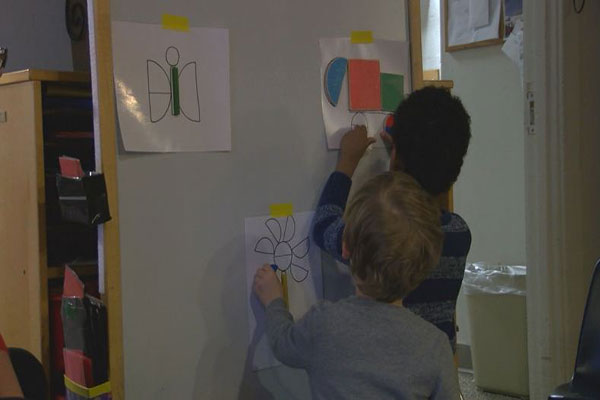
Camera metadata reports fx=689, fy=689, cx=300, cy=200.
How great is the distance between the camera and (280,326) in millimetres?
1267

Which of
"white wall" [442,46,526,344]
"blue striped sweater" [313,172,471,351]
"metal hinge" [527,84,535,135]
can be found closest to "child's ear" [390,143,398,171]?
"blue striped sweater" [313,172,471,351]

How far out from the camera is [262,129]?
1442 millimetres

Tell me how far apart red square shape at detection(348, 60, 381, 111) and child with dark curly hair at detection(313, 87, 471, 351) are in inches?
5.0

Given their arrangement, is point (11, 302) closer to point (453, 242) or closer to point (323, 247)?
point (323, 247)

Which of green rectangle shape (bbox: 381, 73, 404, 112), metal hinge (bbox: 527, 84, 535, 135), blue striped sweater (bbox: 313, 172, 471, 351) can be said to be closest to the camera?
blue striped sweater (bbox: 313, 172, 471, 351)

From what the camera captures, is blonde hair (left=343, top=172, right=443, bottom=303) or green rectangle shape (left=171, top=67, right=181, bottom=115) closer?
blonde hair (left=343, top=172, right=443, bottom=303)

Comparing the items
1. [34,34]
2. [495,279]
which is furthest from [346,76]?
[495,279]

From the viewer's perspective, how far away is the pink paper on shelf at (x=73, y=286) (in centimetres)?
129

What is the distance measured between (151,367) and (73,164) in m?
0.40

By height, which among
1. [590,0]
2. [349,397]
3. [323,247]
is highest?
[590,0]

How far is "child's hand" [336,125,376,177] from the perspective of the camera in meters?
1.55

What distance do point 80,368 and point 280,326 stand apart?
0.37m

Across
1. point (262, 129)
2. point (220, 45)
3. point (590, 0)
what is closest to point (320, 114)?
point (262, 129)

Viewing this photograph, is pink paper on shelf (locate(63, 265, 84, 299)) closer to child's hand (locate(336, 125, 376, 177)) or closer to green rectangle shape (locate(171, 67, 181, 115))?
green rectangle shape (locate(171, 67, 181, 115))
